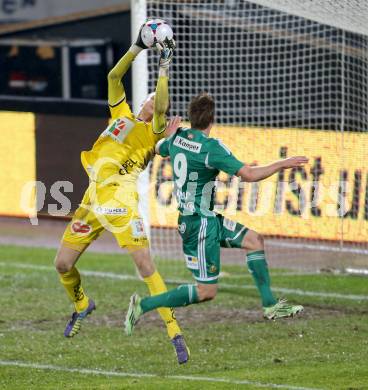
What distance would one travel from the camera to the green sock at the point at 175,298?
33.1 ft

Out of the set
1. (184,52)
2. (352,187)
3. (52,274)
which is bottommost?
(52,274)

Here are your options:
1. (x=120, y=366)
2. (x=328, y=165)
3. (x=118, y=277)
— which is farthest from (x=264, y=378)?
(x=328, y=165)

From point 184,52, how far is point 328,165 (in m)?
2.61

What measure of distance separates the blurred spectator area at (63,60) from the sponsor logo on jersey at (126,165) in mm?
10714

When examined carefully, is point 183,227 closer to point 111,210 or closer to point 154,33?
point 111,210

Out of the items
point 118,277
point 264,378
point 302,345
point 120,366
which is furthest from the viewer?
point 118,277

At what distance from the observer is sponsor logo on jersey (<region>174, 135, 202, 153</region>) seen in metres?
9.98

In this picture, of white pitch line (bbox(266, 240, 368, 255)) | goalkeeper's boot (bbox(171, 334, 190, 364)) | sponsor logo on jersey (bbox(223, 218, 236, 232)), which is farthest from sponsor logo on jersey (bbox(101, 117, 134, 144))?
white pitch line (bbox(266, 240, 368, 255))

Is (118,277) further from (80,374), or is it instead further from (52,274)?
(80,374)

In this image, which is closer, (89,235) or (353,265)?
(89,235)

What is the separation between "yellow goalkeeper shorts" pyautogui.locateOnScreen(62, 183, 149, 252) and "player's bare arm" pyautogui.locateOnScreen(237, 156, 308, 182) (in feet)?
4.08

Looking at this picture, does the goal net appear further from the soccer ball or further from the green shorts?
the green shorts

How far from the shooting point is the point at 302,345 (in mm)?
11406

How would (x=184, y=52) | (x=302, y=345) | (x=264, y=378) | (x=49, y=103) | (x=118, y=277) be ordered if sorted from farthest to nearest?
(x=49, y=103) → (x=184, y=52) → (x=118, y=277) → (x=302, y=345) → (x=264, y=378)
